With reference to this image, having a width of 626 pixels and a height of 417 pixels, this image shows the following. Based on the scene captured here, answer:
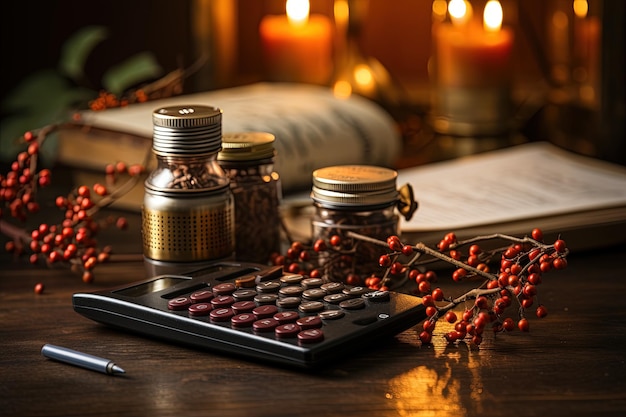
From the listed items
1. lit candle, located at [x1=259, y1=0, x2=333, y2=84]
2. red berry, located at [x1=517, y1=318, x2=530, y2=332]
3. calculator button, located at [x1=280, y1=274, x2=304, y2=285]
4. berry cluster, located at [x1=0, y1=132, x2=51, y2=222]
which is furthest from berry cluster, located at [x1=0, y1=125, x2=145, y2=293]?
lit candle, located at [x1=259, y1=0, x2=333, y2=84]

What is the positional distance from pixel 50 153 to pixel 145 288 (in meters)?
0.47

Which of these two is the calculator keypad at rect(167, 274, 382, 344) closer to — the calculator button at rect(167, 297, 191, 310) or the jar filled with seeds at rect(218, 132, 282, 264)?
the calculator button at rect(167, 297, 191, 310)

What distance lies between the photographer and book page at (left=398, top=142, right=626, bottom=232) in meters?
0.94

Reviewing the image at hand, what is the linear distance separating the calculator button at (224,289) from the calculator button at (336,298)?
0.07 meters

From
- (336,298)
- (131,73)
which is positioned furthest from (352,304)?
(131,73)

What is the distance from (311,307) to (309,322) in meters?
0.03

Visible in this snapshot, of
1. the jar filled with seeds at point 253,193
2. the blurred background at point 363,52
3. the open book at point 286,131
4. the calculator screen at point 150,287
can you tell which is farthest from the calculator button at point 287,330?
the blurred background at point 363,52

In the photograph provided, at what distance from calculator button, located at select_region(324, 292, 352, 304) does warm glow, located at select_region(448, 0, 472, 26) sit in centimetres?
76

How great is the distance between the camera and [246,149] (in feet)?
2.81

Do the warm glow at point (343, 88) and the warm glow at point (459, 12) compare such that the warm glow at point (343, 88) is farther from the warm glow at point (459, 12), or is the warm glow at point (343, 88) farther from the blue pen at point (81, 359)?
the blue pen at point (81, 359)

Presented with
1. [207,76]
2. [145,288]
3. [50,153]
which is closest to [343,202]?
[145,288]

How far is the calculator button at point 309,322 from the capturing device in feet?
2.09

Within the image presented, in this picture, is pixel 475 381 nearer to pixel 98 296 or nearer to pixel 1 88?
pixel 98 296

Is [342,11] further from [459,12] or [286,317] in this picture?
[286,317]
